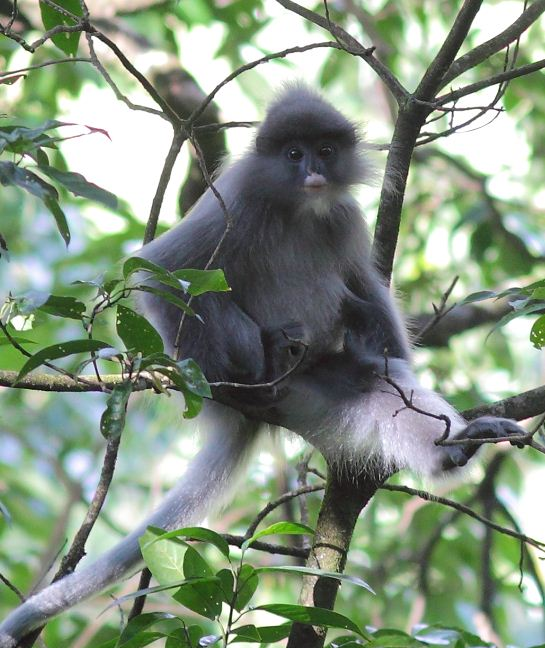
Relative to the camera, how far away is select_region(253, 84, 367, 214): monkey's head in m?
3.28

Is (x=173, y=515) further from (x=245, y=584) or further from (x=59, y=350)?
(x=59, y=350)

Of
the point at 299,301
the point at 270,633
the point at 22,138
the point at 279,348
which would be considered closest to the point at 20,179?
the point at 22,138

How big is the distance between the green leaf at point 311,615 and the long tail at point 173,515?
2.26 feet

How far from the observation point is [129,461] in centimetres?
927

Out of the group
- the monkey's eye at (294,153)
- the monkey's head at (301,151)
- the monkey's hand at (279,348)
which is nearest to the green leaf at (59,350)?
the monkey's hand at (279,348)

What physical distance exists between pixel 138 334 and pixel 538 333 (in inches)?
34.2

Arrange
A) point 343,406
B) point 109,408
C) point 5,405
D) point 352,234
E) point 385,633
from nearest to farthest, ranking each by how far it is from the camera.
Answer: point 109,408
point 385,633
point 343,406
point 352,234
point 5,405

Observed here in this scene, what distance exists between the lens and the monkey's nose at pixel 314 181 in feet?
10.4

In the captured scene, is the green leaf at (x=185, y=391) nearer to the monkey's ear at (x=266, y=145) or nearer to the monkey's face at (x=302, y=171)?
the monkey's face at (x=302, y=171)

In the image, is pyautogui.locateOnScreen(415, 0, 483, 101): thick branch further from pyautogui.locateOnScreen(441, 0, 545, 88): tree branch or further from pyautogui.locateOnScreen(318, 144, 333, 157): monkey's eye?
pyautogui.locateOnScreen(318, 144, 333, 157): monkey's eye

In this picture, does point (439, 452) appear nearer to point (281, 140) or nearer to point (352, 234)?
point (352, 234)

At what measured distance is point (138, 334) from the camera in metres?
1.81

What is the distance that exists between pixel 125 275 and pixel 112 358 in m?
0.15

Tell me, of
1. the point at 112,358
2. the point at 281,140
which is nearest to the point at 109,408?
the point at 112,358
